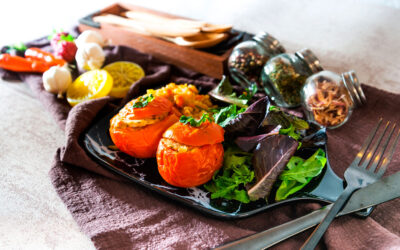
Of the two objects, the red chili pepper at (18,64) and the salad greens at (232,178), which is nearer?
the salad greens at (232,178)

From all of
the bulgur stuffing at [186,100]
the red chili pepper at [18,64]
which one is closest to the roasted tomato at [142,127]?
the bulgur stuffing at [186,100]

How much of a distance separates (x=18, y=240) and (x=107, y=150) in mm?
307

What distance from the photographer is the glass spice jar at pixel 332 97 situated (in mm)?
1061

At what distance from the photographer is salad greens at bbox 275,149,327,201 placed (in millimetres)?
828

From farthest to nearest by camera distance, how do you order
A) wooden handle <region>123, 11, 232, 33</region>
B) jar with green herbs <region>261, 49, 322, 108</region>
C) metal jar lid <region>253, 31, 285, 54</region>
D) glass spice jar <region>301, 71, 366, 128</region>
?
wooden handle <region>123, 11, 232, 33</region>, metal jar lid <region>253, 31, 285, 54</region>, jar with green herbs <region>261, 49, 322, 108</region>, glass spice jar <region>301, 71, 366, 128</region>

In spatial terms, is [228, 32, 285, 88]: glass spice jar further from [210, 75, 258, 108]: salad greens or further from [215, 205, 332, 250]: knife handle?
[215, 205, 332, 250]: knife handle

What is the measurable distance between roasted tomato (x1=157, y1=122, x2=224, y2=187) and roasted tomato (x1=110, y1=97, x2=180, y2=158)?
7 centimetres

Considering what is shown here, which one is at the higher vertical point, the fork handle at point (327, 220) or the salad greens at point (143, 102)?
the salad greens at point (143, 102)

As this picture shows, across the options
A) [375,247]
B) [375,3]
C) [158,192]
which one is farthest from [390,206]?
[375,3]

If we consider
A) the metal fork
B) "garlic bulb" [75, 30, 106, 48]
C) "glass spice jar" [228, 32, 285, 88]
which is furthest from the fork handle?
"garlic bulb" [75, 30, 106, 48]

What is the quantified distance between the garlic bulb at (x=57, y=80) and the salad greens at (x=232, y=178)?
27.0 inches

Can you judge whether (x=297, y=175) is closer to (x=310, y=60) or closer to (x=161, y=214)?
(x=161, y=214)

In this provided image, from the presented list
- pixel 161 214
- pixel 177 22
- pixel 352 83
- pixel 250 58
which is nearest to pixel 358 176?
pixel 352 83

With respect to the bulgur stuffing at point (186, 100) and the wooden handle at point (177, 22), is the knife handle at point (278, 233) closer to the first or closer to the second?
the bulgur stuffing at point (186, 100)
